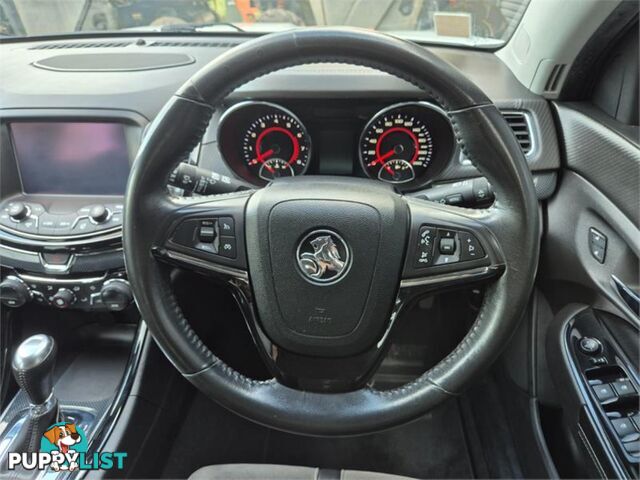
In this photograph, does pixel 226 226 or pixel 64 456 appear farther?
pixel 64 456

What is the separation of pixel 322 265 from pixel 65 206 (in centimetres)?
87

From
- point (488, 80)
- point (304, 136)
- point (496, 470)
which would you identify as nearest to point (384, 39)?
point (304, 136)

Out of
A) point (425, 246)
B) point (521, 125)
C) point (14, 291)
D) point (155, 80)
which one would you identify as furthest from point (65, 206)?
point (521, 125)

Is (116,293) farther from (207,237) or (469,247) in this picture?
(469,247)

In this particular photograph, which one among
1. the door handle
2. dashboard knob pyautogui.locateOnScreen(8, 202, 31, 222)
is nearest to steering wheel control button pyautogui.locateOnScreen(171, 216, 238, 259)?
dashboard knob pyautogui.locateOnScreen(8, 202, 31, 222)

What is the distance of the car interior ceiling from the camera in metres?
0.99

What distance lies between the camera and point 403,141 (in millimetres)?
1397

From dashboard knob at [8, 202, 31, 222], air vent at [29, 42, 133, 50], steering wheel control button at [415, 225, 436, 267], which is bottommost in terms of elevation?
dashboard knob at [8, 202, 31, 222]

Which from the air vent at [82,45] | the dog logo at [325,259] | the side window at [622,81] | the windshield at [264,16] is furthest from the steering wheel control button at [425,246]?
the air vent at [82,45]

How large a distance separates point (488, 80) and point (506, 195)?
2.43 feet

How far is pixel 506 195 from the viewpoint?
913 mm

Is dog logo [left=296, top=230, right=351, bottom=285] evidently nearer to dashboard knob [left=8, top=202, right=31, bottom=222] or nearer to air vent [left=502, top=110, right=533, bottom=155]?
air vent [left=502, top=110, right=533, bottom=155]

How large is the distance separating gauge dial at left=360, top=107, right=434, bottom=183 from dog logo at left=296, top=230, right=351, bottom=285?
483mm

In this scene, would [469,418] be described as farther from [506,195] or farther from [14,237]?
[14,237]
